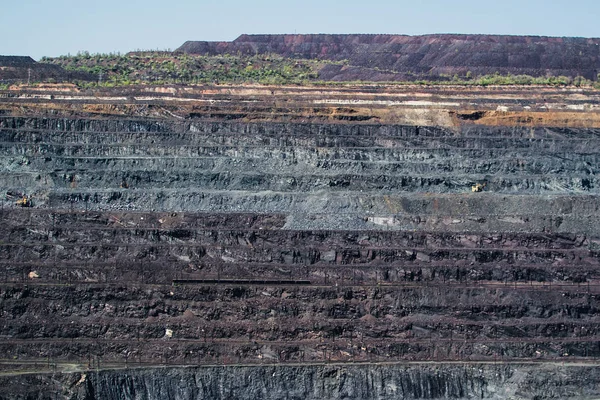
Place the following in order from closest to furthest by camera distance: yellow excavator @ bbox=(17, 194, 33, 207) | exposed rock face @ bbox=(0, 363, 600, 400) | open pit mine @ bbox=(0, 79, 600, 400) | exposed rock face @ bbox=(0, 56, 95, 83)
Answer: exposed rock face @ bbox=(0, 363, 600, 400) < open pit mine @ bbox=(0, 79, 600, 400) < yellow excavator @ bbox=(17, 194, 33, 207) < exposed rock face @ bbox=(0, 56, 95, 83)

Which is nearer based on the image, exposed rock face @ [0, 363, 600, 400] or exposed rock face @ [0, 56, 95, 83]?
exposed rock face @ [0, 363, 600, 400]

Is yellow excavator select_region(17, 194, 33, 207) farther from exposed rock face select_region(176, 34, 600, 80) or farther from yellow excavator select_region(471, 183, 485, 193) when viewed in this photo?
exposed rock face select_region(176, 34, 600, 80)

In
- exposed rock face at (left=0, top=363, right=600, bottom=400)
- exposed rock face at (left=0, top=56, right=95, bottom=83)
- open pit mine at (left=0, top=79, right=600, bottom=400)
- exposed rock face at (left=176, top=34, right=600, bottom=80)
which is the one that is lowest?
exposed rock face at (left=0, top=363, right=600, bottom=400)

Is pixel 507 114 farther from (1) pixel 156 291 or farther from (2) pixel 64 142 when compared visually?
(1) pixel 156 291

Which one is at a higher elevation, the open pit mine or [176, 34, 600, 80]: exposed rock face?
[176, 34, 600, 80]: exposed rock face

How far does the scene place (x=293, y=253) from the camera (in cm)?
4081

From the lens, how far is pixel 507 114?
66688 millimetres

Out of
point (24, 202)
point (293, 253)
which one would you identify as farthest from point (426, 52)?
point (293, 253)

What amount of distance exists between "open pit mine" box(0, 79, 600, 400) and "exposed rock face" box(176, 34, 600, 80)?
26145 millimetres

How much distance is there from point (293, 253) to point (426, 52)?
60.8 metres

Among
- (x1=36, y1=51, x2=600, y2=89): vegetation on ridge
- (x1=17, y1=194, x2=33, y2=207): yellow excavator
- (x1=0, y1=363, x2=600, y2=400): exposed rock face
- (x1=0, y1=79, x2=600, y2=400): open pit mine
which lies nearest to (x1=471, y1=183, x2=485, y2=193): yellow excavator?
(x1=0, y1=79, x2=600, y2=400): open pit mine

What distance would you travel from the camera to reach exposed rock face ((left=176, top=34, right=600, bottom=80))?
3607 inches

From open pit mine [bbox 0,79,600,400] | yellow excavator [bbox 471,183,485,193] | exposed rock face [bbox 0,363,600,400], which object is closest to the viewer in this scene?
exposed rock face [bbox 0,363,600,400]

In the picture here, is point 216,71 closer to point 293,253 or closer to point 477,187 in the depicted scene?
point 477,187
